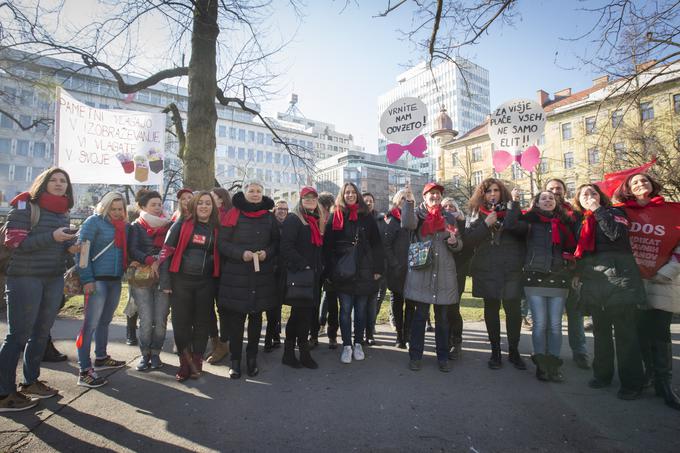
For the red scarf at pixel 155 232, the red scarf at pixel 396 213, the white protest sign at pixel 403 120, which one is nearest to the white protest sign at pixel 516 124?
the white protest sign at pixel 403 120

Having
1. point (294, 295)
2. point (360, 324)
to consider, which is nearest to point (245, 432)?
point (294, 295)

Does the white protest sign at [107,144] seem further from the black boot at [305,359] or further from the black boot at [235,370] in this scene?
the black boot at [305,359]

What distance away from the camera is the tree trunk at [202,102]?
6586 millimetres

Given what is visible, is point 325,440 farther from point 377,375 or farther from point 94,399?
point 94,399

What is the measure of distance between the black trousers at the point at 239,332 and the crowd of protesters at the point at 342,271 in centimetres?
2

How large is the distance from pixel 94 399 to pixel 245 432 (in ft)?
5.53

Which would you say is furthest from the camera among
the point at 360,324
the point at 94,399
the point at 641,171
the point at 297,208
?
the point at 360,324

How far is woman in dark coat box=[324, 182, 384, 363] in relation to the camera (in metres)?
4.55

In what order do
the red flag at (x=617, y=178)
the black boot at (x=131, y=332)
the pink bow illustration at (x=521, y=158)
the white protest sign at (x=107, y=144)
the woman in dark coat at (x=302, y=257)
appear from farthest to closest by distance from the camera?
the white protest sign at (x=107, y=144) < the pink bow illustration at (x=521, y=158) < the black boot at (x=131, y=332) < the woman in dark coat at (x=302, y=257) < the red flag at (x=617, y=178)

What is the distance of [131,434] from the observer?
2744mm

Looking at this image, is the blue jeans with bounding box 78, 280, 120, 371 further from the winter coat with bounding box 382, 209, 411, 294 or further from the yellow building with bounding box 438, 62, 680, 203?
the yellow building with bounding box 438, 62, 680, 203

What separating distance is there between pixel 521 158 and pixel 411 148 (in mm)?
2003

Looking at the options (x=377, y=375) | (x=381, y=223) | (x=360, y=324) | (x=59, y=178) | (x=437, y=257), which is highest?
(x=59, y=178)

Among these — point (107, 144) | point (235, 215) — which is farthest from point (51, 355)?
point (107, 144)
